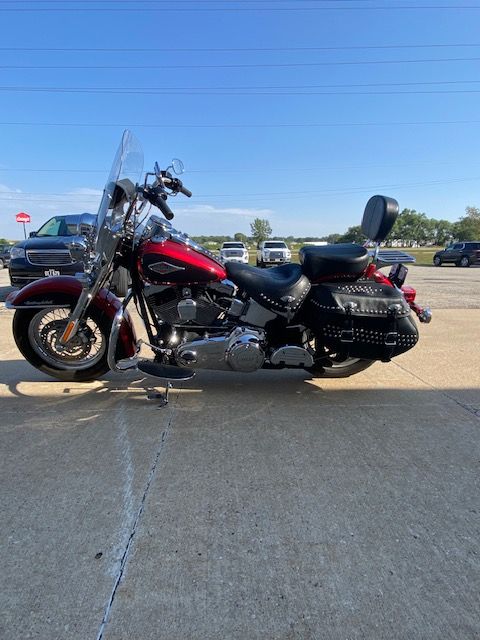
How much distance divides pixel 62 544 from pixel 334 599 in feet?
3.90

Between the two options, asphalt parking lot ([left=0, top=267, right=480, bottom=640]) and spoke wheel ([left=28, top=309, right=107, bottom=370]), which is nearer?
asphalt parking lot ([left=0, top=267, right=480, bottom=640])

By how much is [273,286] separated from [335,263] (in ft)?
1.76

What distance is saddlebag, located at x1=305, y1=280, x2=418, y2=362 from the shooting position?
3301mm

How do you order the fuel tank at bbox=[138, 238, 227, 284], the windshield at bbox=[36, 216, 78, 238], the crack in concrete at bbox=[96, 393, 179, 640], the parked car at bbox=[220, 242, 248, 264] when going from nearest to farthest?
the crack in concrete at bbox=[96, 393, 179, 640]
the fuel tank at bbox=[138, 238, 227, 284]
the windshield at bbox=[36, 216, 78, 238]
the parked car at bbox=[220, 242, 248, 264]

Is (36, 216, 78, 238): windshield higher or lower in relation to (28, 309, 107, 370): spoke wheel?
higher

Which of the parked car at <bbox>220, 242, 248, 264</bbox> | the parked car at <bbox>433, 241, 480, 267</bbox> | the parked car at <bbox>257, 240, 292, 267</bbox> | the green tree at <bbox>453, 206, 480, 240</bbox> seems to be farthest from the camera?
Result: the green tree at <bbox>453, 206, 480, 240</bbox>

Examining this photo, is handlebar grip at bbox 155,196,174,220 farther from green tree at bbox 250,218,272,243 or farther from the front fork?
green tree at bbox 250,218,272,243

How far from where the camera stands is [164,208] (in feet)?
10.7

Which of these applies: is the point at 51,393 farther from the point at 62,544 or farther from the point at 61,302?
the point at 62,544

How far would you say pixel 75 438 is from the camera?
2875mm

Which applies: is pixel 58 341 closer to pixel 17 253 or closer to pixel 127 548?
pixel 127 548

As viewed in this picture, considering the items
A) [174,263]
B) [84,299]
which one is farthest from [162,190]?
[84,299]

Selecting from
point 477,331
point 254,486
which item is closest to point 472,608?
point 254,486

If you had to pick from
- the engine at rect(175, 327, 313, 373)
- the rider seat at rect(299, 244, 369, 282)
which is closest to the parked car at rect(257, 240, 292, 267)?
the rider seat at rect(299, 244, 369, 282)
